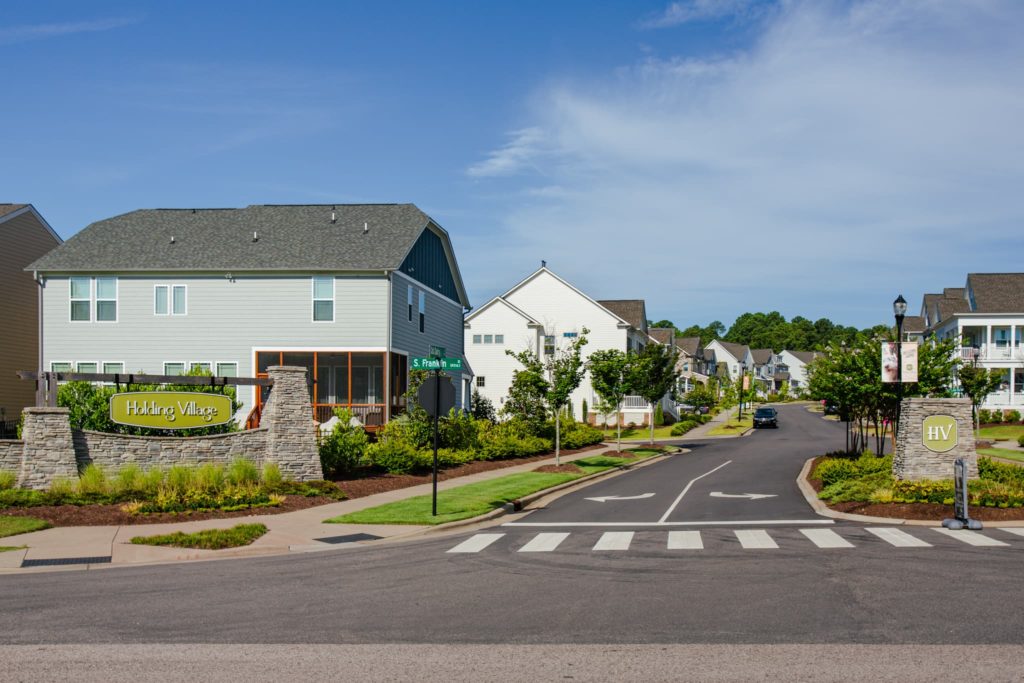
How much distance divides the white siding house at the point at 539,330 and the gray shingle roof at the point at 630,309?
907 millimetres

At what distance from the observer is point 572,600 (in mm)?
11602

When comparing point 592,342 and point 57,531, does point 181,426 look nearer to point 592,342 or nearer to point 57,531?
point 57,531

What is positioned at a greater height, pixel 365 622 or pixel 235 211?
pixel 235 211

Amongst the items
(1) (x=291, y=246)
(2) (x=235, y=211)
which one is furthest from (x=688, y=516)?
(2) (x=235, y=211)

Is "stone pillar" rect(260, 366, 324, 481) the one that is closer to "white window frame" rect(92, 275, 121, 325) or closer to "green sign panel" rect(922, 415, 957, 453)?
"green sign panel" rect(922, 415, 957, 453)

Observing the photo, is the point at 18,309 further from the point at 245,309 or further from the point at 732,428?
the point at 732,428

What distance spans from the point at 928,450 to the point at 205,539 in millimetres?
16446

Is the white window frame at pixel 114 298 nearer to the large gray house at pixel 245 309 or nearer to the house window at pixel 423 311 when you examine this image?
the large gray house at pixel 245 309

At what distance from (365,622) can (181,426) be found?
14119mm

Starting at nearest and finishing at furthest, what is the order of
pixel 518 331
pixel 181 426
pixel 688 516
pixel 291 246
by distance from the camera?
pixel 688 516 < pixel 181 426 < pixel 291 246 < pixel 518 331

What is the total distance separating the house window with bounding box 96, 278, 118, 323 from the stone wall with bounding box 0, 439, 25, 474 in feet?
57.8

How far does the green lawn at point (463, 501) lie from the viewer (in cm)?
1938

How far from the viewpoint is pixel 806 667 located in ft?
27.8

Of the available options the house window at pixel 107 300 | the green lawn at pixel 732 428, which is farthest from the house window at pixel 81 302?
the green lawn at pixel 732 428
